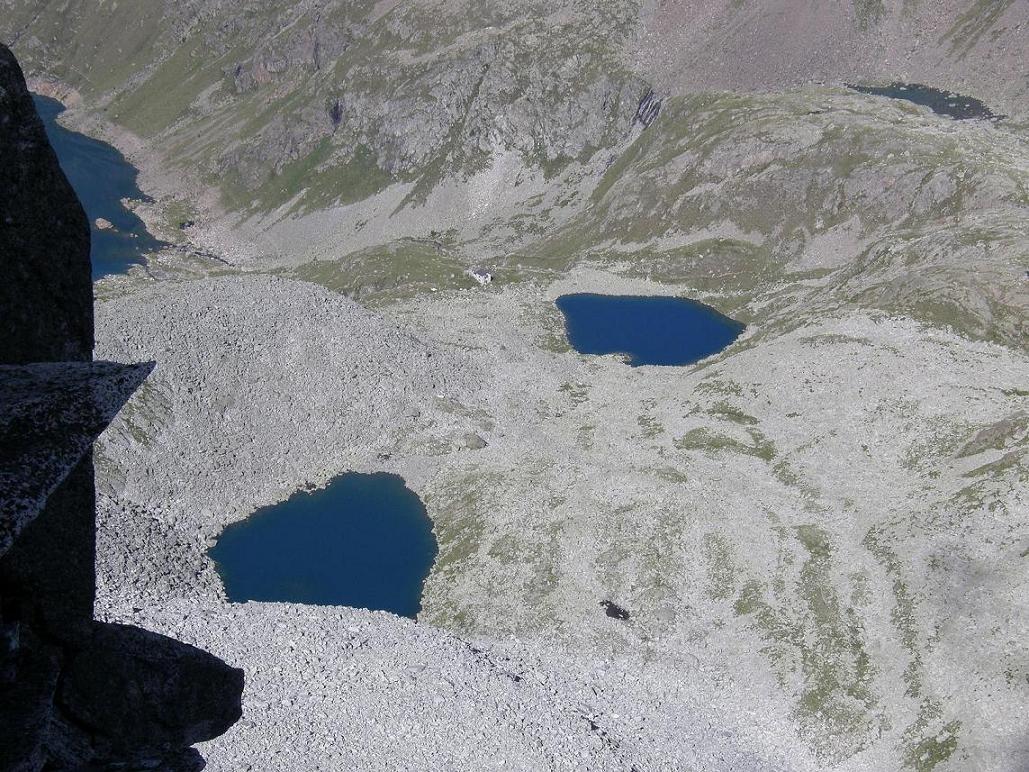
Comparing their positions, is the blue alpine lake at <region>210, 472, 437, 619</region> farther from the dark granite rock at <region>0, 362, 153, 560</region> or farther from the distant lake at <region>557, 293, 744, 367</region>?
the dark granite rock at <region>0, 362, 153, 560</region>

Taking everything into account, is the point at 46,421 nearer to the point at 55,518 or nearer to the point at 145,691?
the point at 55,518

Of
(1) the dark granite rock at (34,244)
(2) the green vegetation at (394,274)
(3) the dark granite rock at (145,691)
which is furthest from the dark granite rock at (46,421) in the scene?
(2) the green vegetation at (394,274)

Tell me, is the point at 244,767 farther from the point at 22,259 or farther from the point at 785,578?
the point at 785,578

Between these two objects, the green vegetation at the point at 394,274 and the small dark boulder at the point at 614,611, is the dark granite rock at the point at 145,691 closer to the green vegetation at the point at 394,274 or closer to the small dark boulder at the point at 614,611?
the small dark boulder at the point at 614,611

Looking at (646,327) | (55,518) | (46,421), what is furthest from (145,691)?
(646,327)

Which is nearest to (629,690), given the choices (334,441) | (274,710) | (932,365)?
(274,710)

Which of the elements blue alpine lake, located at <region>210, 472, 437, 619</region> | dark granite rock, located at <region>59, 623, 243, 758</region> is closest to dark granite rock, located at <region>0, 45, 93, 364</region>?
dark granite rock, located at <region>59, 623, 243, 758</region>
